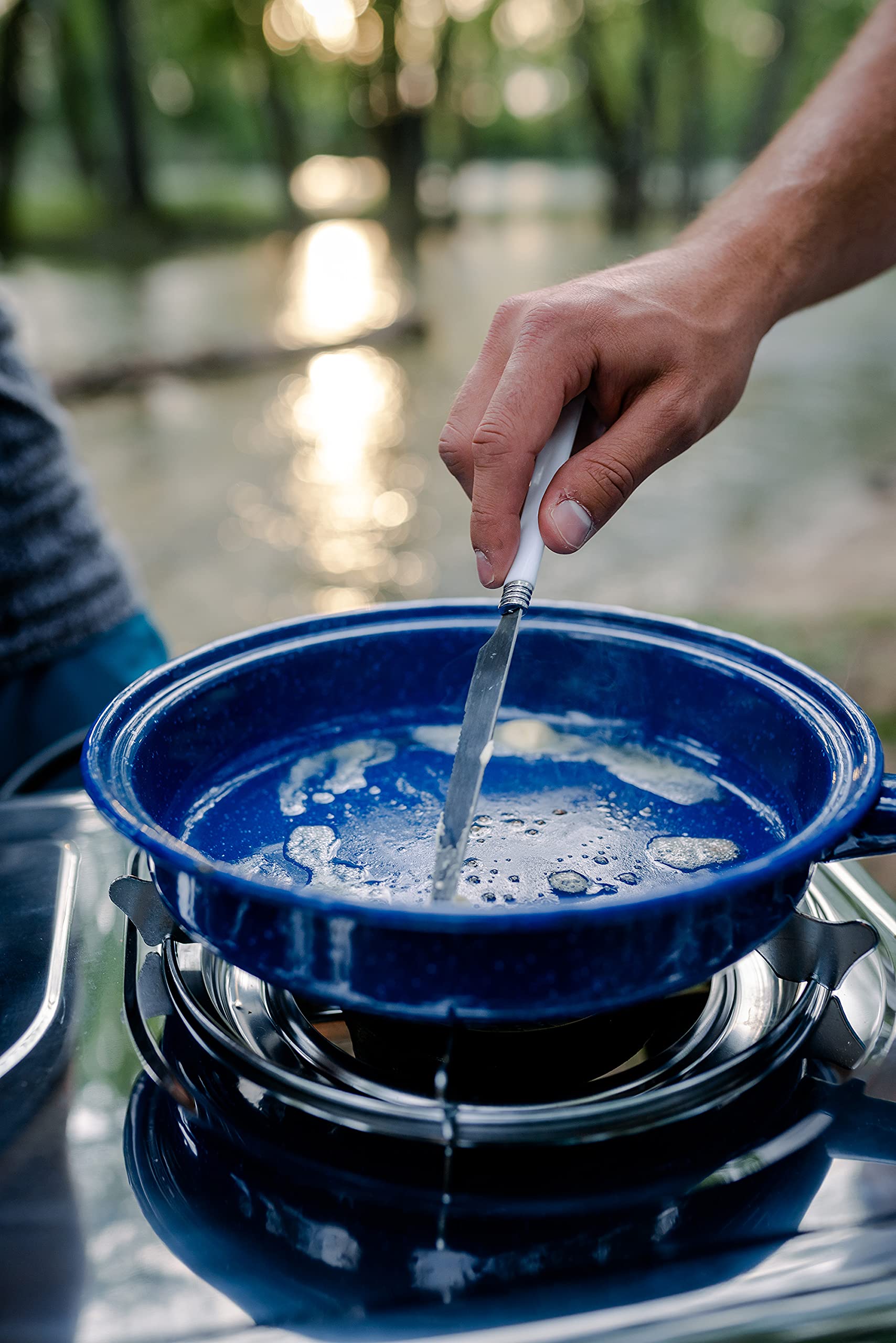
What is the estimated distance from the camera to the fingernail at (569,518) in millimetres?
811

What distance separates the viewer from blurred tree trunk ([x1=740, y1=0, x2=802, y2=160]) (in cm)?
1311

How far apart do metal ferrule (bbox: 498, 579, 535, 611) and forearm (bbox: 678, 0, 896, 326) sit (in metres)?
0.34

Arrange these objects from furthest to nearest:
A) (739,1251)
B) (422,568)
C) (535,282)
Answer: (535,282)
(422,568)
(739,1251)

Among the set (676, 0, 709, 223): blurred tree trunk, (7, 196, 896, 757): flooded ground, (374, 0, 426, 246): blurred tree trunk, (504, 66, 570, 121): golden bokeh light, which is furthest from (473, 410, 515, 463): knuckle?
(504, 66, 570, 121): golden bokeh light

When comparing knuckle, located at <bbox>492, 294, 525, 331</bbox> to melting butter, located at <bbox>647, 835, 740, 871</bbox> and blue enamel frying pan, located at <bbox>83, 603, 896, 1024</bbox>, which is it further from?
melting butter, located at <bbox>647, 835, 740, 871</bbox>

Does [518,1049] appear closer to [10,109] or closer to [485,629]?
[485,629]

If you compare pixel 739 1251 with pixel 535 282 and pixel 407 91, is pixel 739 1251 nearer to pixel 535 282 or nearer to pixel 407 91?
pixel 535 282

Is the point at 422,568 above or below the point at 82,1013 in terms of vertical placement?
below

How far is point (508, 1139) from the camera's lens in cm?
60

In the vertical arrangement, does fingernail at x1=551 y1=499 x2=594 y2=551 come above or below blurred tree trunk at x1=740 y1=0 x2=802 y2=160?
below

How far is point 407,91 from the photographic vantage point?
13461mm

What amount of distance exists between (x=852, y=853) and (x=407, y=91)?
1460 cm

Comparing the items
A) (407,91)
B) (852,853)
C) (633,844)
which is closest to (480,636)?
(633,844)

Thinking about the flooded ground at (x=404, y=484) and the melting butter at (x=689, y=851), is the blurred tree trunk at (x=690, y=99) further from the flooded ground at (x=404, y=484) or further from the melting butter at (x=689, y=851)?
the melting butter at (x=689, y=851)
